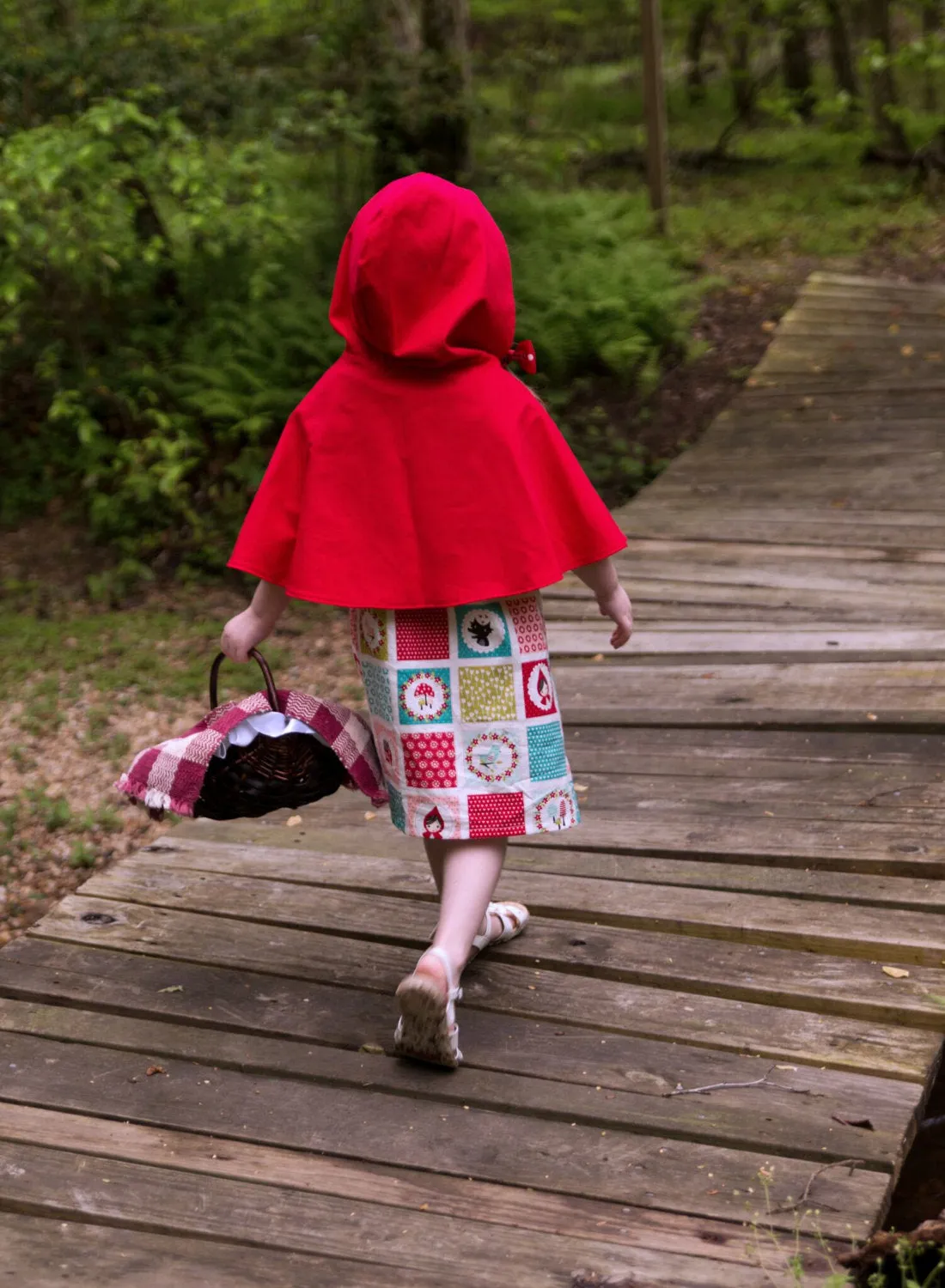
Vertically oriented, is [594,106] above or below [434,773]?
below

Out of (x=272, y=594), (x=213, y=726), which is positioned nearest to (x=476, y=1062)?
(x=213, y=726)

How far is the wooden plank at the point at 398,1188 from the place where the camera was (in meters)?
2.34

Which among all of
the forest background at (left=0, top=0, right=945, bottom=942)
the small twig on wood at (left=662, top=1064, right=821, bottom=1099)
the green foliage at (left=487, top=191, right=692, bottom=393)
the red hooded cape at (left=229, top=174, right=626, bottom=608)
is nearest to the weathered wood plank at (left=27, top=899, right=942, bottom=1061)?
the small twig on wood at (left=662, top=1064, right=821, bottom=1099)

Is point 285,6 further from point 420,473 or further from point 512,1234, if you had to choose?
point 512,1234

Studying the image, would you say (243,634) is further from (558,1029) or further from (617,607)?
(558,1029)

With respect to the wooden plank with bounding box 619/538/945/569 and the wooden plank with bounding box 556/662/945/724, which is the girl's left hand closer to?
the wooden plank with bounding box 556/662/945/724

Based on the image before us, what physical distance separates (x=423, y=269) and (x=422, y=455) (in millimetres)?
372

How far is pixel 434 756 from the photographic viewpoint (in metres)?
2.94

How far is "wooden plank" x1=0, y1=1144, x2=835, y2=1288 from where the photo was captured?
2.29 m

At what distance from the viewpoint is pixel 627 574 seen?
6.67m

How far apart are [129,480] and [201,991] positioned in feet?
17.6

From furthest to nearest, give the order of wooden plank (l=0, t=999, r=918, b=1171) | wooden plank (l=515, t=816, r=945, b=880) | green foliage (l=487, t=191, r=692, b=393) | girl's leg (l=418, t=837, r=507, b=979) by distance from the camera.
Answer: green foliage (l=487, t=191, r=692, b=393)
wooden plank (l=515, t=816, r=945, b=880)
girl's leg (l=418, t=837, r=507, b=979)
wooden plank (l=0, t=999, r=918, b=1171)

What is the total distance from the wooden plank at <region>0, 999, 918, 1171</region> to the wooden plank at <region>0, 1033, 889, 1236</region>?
23mm

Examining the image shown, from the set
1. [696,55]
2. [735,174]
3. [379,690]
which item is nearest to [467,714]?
[379,690]
